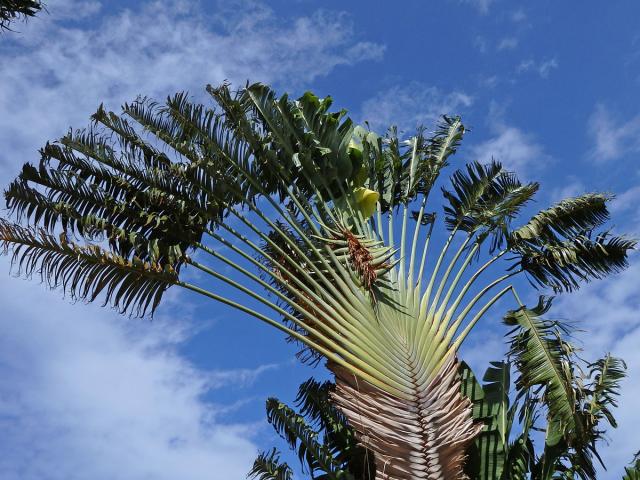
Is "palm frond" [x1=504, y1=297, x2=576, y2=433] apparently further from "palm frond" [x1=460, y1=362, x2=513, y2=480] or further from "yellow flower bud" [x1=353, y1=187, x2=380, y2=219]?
"yellow flower bud" [x1=353, y1=187, x2=380, y2=219]

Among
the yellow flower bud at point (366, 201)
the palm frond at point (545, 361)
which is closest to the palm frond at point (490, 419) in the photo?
the palm frond at point (545, 361)

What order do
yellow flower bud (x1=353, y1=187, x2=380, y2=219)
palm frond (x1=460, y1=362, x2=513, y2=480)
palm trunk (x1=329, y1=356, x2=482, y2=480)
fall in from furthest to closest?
yellow flower bud (x1=353, y1=187, x2=380, y2=219)
palm frond (x1=460, y1=362, x2=513, y2=480)
palm trunk (x1=329, y1=356, x2=482, y2=480)

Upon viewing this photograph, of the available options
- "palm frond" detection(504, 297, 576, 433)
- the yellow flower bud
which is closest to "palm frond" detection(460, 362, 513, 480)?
"palm frond" detection(504, 297, 576, 433)

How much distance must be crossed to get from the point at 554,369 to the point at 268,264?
3.51 m

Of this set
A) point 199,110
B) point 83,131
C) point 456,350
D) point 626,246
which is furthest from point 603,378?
point 83,131

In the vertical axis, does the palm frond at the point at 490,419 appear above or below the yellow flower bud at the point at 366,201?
below

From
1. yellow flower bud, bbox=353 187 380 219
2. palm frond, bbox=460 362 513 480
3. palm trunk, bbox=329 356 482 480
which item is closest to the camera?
palm trunk, bbox=329 356 482 480

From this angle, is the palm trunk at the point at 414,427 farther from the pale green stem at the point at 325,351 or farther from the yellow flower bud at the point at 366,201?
the yellow flower bud at the point at 366,201

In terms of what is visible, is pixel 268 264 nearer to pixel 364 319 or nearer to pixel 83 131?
pixel 364 319

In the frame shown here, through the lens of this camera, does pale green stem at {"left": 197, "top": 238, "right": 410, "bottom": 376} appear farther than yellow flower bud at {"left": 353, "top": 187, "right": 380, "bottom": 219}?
No

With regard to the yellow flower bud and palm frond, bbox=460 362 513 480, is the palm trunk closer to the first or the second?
palm frond, bbox=460 362 513 480

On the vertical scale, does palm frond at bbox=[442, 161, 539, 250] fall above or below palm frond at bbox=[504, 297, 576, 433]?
above

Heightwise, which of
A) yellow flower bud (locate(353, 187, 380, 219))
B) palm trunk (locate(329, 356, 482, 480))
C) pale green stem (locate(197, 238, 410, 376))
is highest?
yellow flower bud (locate(353, 187, 380, 219))

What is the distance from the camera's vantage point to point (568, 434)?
8.02 metres
